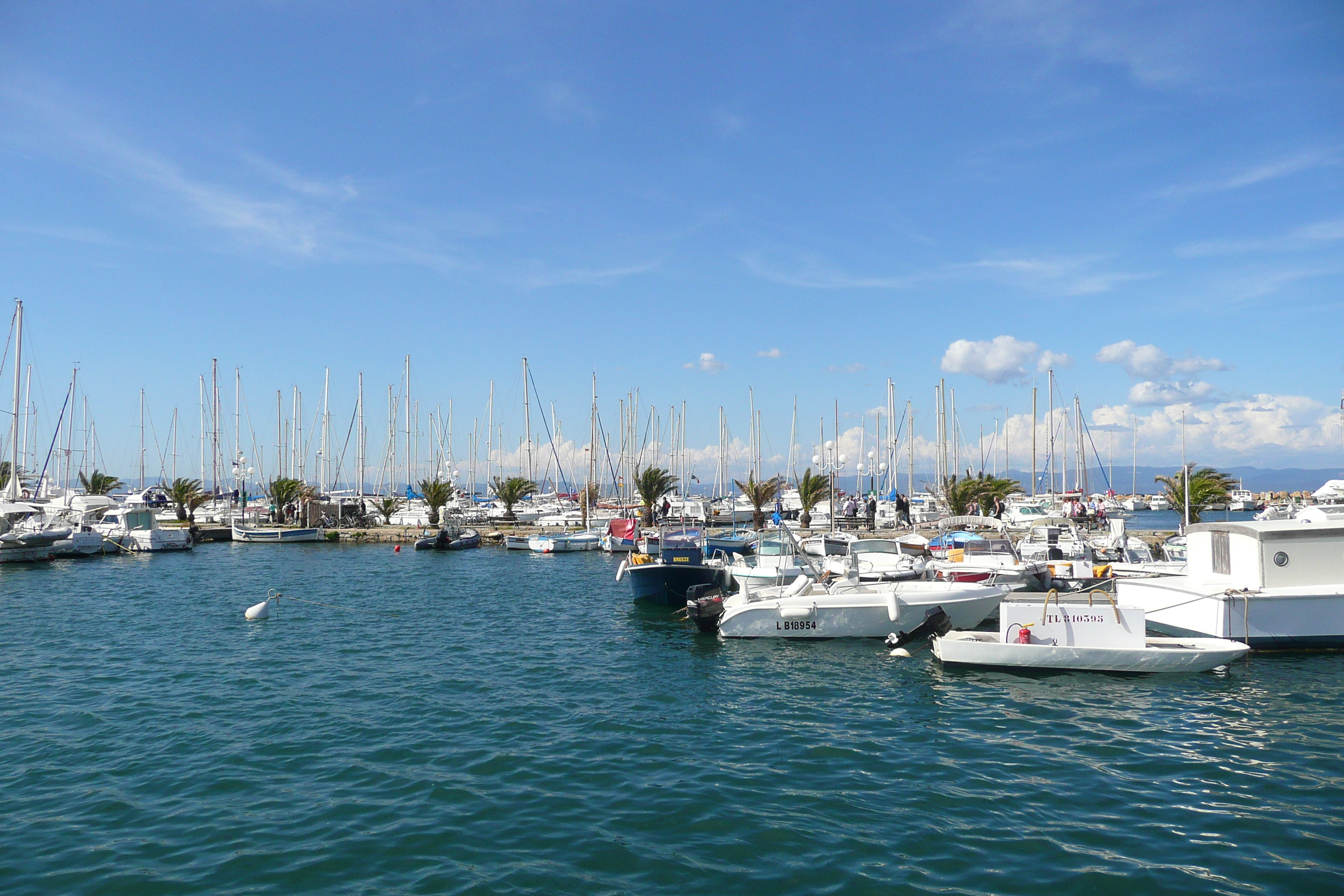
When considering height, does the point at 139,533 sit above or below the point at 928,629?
above

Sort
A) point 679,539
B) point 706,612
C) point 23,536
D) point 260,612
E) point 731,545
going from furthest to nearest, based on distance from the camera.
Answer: point 23,536 < point 731,545 < point 679,539 < point 260,612 < point 706,612

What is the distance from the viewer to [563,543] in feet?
180

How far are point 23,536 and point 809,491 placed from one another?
165 ft

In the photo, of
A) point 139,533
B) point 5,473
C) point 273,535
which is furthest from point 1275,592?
point 5,473

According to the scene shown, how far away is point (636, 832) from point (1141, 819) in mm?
6502

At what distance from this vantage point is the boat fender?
20953mm

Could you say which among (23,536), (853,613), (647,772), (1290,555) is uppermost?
(1290,555)

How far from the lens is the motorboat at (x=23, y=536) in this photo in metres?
46.3

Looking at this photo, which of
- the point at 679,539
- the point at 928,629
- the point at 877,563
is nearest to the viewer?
the point at 928,629

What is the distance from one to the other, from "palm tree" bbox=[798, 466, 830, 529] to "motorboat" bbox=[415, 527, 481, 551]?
24.6 metres

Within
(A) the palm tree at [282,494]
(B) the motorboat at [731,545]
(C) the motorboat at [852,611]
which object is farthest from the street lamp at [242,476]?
(C) the motorboat at [852,611]

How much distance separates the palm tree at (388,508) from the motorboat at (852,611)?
192 feet

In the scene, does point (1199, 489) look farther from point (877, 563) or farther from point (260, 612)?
point (260, 612)

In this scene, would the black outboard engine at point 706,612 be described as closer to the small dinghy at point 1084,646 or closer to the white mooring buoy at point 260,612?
the small dinghy at point 1084,646
